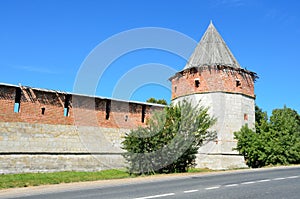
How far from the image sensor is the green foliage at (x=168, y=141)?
1442 centimetres

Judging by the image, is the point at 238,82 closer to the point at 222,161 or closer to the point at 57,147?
the point at 222,161

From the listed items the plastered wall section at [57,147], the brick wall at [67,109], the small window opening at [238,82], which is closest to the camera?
the plastered wall section at [57,147]

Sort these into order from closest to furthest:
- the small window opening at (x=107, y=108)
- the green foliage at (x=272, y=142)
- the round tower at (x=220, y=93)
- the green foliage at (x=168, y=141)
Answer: the green foliage at (x=168, y=141), the green foliage at (x=272, y=142), the small window opening at (x=107, y=108), the round tower at (x=220, y=93)

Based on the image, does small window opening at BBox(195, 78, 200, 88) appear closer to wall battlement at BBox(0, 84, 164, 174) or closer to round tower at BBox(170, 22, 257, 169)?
round tower at BBox(170, 22, 257, 169)

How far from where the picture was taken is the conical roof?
72.2ft

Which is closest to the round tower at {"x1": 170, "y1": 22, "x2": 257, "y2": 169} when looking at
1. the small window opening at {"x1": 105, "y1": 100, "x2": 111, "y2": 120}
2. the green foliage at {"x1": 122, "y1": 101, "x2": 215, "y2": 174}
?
the green foliage at {"x1": 122, "y1": 101, "x2": 215, "y2": 174}

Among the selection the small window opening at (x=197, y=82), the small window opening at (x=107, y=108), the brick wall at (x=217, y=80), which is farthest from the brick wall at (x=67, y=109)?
the small window opening at (x=197, y=82)

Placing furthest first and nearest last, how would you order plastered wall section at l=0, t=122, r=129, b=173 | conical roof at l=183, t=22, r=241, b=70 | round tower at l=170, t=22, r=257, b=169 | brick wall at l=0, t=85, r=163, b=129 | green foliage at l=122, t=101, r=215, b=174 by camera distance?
conical roof at l=183, t=22, r=241, b=70 < round tower at l=170, t=22, r=257, b=169 < brick wall at l=0, t=85, r=163, b=129 < plastered wall section at l=0, t=122, r=129, b=173 < green foliage at l=122, t=101, r=215, b=174

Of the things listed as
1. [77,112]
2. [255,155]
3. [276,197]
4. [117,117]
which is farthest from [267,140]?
[276,197]

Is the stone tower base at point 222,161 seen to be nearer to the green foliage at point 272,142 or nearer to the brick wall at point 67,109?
the green foliage at point 272,142

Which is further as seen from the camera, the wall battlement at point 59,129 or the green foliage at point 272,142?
the green foliage at point 272,142

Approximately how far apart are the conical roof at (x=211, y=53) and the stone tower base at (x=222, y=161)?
252 inches

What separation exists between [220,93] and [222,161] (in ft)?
15.1

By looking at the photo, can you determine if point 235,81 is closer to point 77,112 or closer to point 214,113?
point 214,113
